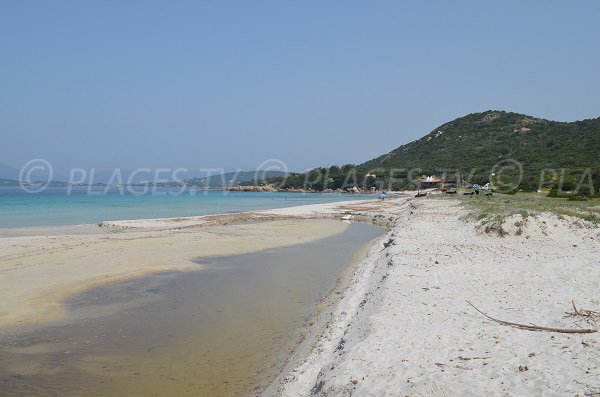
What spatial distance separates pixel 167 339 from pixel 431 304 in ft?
18.1

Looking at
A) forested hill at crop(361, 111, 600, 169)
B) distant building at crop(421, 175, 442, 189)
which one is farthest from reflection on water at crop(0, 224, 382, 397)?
distant building at crop(421, 175, 442, 189)

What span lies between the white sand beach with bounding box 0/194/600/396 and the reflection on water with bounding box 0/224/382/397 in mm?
794

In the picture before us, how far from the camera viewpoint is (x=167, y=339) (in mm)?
8984

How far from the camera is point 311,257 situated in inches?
772

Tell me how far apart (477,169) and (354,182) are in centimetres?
4497

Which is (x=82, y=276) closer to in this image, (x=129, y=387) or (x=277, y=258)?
(x=277, y=258)

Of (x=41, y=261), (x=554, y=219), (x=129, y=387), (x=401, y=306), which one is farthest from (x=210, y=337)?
(x=554, y=219)

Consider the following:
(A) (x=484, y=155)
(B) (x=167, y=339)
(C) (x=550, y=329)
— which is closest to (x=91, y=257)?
(B) (x=167, y=339)

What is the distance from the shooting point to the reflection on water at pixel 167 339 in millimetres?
7059

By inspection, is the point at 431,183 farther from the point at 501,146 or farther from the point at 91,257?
the point at 91,257

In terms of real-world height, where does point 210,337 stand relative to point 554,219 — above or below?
below

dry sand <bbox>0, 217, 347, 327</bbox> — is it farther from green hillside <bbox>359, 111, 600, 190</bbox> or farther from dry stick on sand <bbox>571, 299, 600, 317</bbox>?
green hillside <bbox>359, 111, 600, 190</bbox>

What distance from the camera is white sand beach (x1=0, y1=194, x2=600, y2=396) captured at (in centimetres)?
538

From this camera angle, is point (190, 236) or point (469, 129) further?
point (469, 129)
